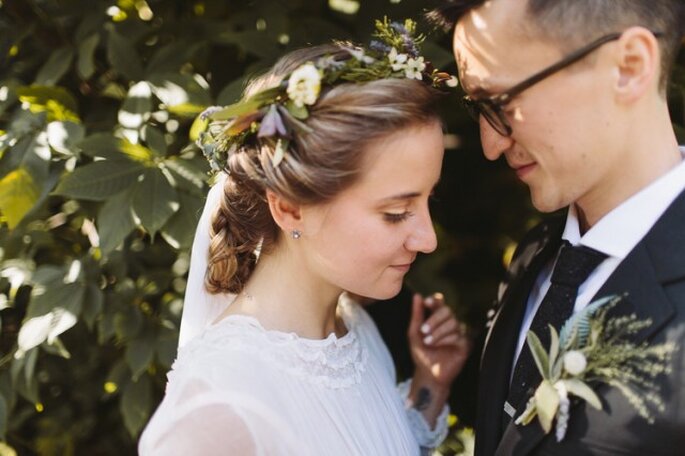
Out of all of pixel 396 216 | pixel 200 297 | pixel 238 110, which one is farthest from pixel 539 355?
pixel 200 297

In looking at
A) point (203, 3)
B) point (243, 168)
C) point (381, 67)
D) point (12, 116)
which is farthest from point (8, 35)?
point (381, 67)

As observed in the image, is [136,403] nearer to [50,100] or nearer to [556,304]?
[50,100]

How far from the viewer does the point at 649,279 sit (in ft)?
5.94

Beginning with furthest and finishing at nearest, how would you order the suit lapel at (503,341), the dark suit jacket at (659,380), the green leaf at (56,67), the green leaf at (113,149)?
the green leaf at (56,67) < the green leaf at (113,149) < the suit lapel at (503,341) < the dark suit jacket at (659,380)

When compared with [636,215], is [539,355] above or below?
below

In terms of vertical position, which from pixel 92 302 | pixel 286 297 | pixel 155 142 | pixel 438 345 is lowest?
pixel 92 302

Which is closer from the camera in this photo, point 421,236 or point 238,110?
point 238,110

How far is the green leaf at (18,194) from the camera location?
2.28 m

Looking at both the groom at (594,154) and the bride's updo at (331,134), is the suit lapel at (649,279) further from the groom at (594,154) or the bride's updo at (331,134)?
the bride's updo at (331,134)

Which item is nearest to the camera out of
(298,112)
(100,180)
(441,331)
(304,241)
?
(298,112)

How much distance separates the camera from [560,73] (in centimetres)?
187

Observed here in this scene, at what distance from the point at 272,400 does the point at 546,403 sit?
2.23 ft

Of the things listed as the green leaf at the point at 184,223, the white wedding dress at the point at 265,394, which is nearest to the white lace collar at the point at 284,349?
the white wedding dress at the point at 265,394

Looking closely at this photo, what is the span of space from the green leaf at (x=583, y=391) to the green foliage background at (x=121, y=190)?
1087 millimetres
